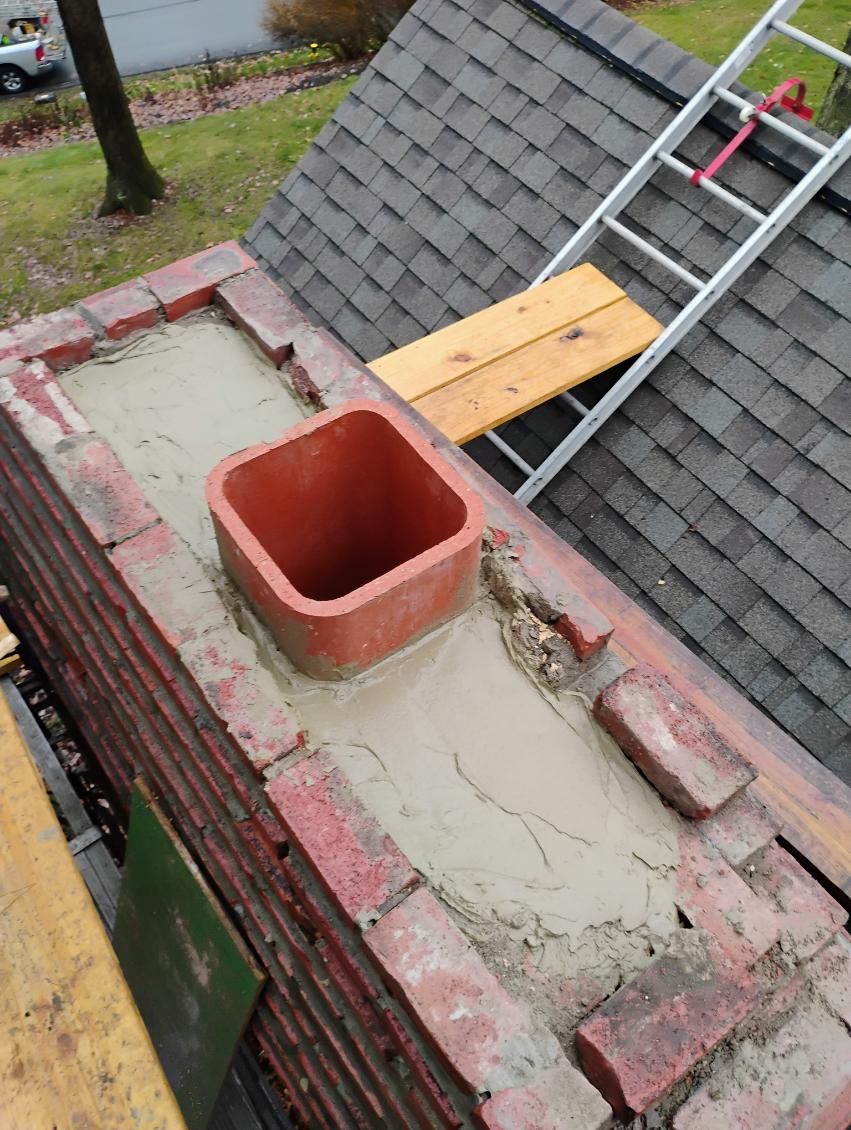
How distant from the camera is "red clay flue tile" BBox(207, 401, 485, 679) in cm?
244

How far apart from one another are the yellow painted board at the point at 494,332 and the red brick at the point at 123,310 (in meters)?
1.36

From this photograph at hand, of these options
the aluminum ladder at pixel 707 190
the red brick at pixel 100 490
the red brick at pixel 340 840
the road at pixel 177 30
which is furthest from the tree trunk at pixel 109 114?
the red brick at pixel 340 840

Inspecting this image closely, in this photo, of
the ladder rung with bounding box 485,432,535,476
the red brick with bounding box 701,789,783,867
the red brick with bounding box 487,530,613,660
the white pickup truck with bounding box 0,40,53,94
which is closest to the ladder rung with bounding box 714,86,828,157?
the ladder rung with bounding box 485,432,535,476

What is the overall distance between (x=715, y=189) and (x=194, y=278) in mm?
3026

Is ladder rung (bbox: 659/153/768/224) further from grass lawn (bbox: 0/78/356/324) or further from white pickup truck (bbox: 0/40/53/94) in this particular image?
white pickup truck (bbox: 0/40/53/94)

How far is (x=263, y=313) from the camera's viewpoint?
356 centimetres

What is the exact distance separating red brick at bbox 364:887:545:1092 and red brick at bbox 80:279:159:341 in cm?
265

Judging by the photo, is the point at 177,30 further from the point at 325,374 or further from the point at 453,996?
the point at 453,996

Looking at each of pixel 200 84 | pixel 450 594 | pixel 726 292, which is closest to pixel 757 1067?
pixel 450 594

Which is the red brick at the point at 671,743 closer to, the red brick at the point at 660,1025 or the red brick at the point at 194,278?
the red brick at the point at 660,1025

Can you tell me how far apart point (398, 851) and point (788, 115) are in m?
4.70

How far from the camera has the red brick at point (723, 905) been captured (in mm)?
2270

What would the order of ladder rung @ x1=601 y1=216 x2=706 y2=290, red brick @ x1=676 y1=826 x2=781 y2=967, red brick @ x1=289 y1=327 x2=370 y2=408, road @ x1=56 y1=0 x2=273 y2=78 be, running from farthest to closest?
road @ x1=56 y1=0 x2=273 y2=78 → ladder rung @ x1=601 y1=216 x2=706 y2=290 → red brick @ x1=289 y1=327 x2=370 y2=408 → red brick @ x1=676 y1=826 x2=781 y2=967

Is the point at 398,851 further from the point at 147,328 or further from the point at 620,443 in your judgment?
the point at 620,443
